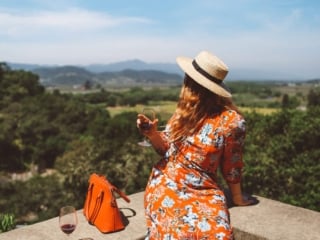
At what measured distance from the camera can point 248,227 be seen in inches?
139

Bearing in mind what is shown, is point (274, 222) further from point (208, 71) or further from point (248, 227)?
point (208, 71)

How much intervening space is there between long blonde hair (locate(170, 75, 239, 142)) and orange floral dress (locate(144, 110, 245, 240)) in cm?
5

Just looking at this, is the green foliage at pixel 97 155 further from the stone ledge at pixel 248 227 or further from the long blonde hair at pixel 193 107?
the long blonde hair at pixel 193 107

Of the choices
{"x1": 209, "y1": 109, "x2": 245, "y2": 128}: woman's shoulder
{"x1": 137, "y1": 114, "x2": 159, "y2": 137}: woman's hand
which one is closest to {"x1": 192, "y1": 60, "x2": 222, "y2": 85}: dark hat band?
{"x1": 209, "y1": 109, "x2": 245, "y2": 128}: woman's shoulder

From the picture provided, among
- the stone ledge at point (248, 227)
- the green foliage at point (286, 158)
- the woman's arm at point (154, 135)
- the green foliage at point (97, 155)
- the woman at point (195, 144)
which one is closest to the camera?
the woman at point (195, 144)

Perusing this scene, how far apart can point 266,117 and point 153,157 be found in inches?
284

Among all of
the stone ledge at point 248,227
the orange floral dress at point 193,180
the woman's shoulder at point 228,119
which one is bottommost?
the stone ledge at point 248,227

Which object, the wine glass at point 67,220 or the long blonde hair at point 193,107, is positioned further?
the long blonde hair at point 193,107

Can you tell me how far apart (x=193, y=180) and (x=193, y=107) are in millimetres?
546

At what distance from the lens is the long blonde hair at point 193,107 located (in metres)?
3.14

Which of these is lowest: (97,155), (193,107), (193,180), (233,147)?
(97,155)

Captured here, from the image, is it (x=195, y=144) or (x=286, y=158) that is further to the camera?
(x=286, y=158)

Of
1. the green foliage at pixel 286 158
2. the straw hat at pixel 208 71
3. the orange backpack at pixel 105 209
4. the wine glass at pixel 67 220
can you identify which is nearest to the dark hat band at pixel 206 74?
the straw hat at pixel 208 71

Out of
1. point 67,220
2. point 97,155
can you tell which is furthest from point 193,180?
point 97,155
